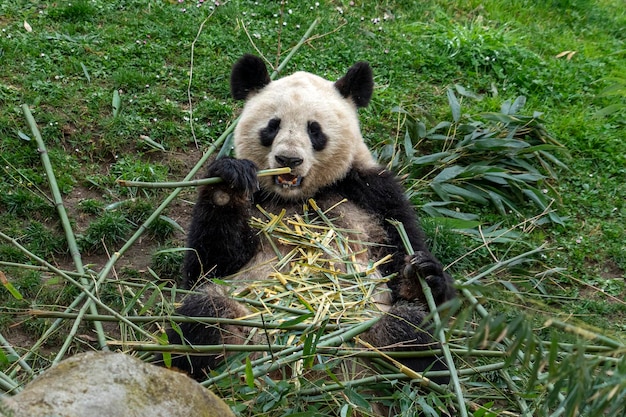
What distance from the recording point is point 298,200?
564 centimetres

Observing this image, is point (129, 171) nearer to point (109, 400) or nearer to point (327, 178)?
point (327, 178)

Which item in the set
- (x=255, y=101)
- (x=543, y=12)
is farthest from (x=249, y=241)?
(x=543, y=12)

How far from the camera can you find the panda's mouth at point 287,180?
5395mm

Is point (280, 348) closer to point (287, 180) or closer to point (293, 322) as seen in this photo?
point (293, 322)

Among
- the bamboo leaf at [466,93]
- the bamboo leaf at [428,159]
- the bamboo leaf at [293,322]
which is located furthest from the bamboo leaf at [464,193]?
the bamboo leaf at [293,322]

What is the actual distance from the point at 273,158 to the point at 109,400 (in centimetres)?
288

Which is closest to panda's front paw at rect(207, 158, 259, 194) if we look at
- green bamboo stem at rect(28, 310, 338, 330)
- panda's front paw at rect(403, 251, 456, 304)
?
green bamboo stem at rect(28, 310, 338, 330)

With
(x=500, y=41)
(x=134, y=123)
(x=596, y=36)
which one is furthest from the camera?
(x=596, y=36)

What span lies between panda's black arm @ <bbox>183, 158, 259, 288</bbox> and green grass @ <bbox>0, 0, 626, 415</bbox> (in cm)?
94

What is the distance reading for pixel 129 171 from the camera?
23.0 feet

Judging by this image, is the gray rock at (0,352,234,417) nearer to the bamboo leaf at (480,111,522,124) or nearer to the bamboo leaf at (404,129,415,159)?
the bamboo leaf at (404,129,415,159)

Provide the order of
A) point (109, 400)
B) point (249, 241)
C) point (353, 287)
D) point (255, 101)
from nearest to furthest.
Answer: point (109, 400) < point (353, 287) < point (249, 241) < point (255, 101)

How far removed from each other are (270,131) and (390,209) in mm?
1065

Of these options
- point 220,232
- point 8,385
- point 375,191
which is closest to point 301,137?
point 375,191
